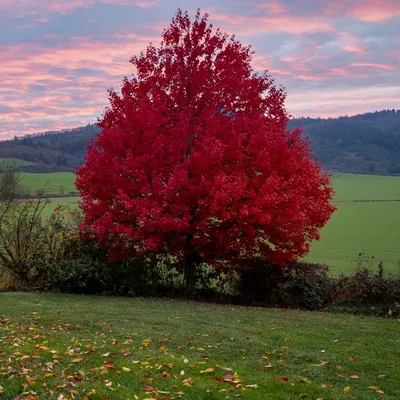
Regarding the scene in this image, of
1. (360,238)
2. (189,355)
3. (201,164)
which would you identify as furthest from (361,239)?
(189,355)

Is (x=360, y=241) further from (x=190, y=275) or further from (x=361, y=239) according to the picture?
(x=190, y=275)

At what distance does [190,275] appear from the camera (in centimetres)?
2023

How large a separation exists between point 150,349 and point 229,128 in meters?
9.32

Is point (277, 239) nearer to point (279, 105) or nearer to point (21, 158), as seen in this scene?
point (279, 105)

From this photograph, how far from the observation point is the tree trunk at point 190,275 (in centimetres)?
1994

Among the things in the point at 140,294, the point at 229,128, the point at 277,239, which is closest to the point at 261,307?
the point at 277,239

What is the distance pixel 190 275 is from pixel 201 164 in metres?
5.91

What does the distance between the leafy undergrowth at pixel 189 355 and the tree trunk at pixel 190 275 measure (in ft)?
14.1

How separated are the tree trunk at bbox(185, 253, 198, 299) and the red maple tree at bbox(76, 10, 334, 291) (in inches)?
31.7

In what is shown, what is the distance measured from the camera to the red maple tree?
53.2 ft

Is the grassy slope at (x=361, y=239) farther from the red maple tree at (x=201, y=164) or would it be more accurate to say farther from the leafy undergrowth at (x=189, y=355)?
the leafy undergrowth at (x=189, y=355)

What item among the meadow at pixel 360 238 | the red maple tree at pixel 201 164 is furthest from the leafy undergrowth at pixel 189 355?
the meadow at pixel 360 238

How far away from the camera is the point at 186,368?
27.7ft

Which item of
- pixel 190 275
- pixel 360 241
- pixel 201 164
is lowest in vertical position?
pixel 360 241
